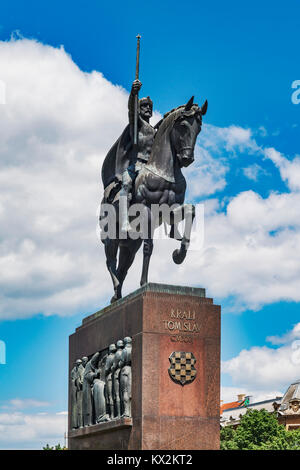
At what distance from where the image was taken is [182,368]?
17.9 metres

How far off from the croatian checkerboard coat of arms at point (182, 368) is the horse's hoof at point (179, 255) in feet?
8.90

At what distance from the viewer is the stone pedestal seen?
57.4 ft

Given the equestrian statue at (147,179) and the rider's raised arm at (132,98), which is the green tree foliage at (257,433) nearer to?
the equestrian statue at (147,179)

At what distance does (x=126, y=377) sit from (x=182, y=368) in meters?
1.25

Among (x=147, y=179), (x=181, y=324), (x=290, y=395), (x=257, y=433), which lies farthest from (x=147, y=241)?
(x=290, y=395)

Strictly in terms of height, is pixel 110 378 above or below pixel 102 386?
above

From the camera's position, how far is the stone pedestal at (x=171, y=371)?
17.5 m

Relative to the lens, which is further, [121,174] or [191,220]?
[121,174]

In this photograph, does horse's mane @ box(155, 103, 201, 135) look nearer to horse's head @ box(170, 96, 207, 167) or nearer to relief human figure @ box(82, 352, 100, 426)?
horse's head @ box(170, 96, 207, 167)

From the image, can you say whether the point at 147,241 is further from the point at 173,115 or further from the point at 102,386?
the point at 102,386
